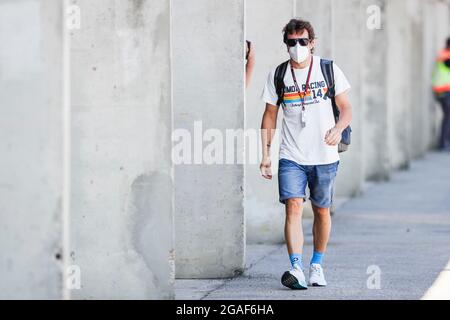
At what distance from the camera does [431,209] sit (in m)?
17.0

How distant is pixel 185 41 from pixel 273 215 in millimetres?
2792

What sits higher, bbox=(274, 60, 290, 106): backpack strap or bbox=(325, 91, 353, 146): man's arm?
bbox=(274, 60, 290, 106): backpack strap

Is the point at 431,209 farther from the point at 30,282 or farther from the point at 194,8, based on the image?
the point at 30,282

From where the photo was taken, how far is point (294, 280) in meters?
9.85

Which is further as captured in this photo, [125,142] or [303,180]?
[303,180]

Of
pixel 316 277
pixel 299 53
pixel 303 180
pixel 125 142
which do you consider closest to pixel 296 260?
pixel 316 277

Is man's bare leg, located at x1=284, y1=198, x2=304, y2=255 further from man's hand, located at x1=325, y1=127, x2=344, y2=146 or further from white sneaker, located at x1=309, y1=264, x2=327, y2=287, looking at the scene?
man's hand, located at x1=325, y1=127, x2=344, y2=146

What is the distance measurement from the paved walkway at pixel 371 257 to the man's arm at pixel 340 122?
105 cm

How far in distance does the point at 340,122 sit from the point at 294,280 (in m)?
1.14

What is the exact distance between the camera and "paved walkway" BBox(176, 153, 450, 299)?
9.84 meters

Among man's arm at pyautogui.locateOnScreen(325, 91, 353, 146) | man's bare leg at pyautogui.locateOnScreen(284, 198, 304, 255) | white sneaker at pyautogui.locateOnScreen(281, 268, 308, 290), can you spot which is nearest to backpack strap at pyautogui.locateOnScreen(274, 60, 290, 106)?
man's arm at pyautogui.locateOnScreen(325, 91, 353, 146)

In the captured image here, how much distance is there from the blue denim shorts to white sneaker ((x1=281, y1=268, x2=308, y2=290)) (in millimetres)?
512

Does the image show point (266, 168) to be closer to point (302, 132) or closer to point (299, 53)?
point (302, 132)
